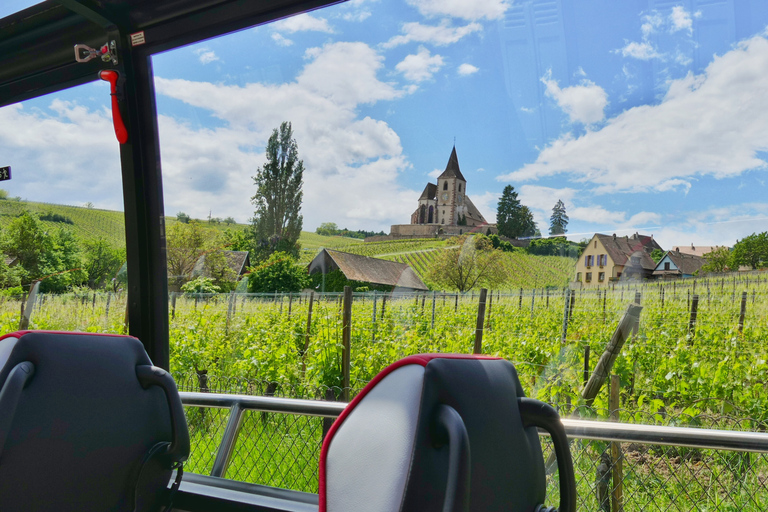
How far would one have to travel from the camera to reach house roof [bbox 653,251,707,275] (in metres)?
1.62

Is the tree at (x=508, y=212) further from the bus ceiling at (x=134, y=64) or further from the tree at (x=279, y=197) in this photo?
the bus ceiling at (x=134, y=64)

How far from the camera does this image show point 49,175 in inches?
108

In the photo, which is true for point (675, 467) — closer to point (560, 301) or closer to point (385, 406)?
point (560, 301)

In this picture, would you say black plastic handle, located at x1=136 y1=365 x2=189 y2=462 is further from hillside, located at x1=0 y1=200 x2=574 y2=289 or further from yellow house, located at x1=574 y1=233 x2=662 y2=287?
yellow house, located at x1=574 y1=233 x2=662 y2=287

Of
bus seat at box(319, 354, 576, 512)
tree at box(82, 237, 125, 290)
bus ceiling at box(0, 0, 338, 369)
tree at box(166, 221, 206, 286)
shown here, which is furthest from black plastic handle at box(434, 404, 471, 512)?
tree at box(82, 237, 125, 290)

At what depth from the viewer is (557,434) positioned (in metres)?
0.89

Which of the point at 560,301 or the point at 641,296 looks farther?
the point at 560,301

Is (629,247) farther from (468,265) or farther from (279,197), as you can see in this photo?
(279,197)

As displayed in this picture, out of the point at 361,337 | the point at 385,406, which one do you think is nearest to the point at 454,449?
the point at 385,406

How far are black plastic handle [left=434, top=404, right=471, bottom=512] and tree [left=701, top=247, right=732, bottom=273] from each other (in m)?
1.21

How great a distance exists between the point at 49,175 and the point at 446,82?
2.04 metres

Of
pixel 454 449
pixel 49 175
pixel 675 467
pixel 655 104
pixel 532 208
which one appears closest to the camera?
pixel 454 449

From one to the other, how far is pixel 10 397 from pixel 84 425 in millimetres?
200

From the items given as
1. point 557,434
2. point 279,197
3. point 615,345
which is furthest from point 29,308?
point 557,434
